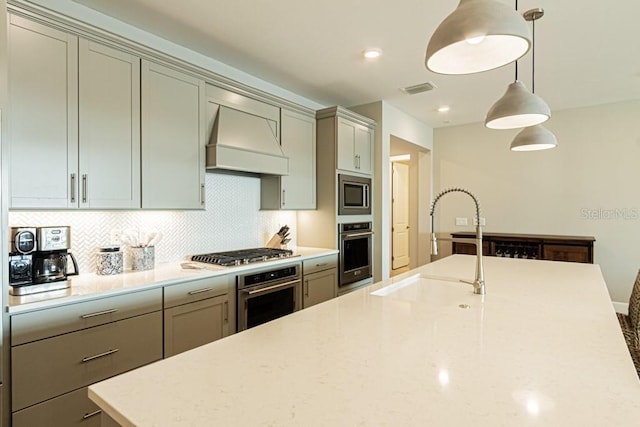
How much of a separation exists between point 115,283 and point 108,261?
321 millimetres

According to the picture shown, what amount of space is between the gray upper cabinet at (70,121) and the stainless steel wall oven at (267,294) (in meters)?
0.98

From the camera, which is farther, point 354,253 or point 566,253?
point 566,253

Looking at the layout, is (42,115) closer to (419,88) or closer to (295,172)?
(295,172)

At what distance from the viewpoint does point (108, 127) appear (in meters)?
2.12

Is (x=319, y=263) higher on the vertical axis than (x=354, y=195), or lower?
lower

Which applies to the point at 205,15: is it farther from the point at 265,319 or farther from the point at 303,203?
the point at 265,319

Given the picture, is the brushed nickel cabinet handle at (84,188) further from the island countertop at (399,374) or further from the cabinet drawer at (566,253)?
the cabinet drawer at (566,253)

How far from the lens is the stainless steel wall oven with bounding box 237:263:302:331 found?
262 centimetres

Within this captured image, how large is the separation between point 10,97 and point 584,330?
8.99ft

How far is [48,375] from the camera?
1.67 metres

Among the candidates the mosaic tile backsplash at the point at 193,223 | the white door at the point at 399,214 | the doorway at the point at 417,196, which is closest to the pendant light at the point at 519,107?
the mosaic tile backsplash at the point at 193,223

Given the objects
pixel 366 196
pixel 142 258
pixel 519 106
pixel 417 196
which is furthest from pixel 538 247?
pixel 142 258

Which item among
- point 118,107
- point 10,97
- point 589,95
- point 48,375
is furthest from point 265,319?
point 589,95

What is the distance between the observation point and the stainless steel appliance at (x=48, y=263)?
5.79ft
